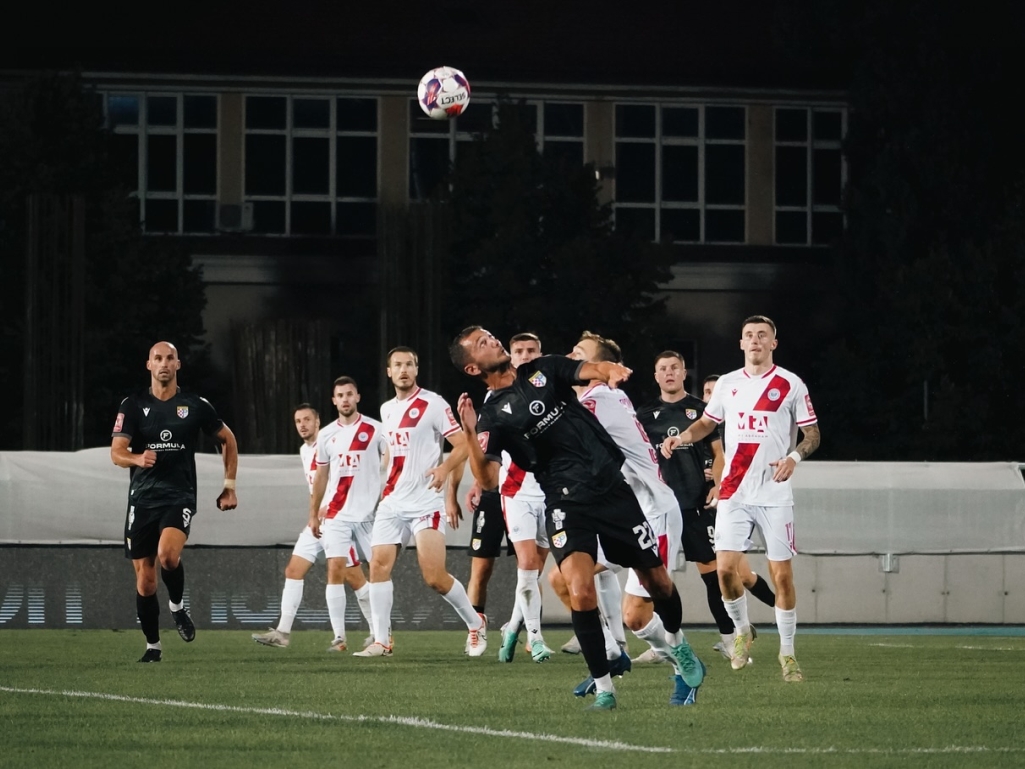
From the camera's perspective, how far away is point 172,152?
41.0 m

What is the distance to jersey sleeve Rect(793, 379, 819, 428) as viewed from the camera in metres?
11.7

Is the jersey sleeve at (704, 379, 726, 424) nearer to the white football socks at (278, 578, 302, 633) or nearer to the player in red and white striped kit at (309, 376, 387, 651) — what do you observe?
the player in red and white striped kit at (309, 376, 387, 651)

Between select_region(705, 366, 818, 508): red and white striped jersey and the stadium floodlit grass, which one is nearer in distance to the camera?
the stadium floodlit grass

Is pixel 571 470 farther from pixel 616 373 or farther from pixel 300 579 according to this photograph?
pixel 300 579

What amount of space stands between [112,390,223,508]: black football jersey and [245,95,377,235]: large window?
27571 millimetres

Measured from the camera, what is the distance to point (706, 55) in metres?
42.7

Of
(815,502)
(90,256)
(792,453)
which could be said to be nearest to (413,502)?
(792,453)

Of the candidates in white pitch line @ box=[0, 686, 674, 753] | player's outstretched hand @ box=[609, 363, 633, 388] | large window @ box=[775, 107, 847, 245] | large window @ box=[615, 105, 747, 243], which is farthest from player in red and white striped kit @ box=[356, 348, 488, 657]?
large window @ box=[775, 107, 847, 245]

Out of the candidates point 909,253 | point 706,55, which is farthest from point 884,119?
point 706,55

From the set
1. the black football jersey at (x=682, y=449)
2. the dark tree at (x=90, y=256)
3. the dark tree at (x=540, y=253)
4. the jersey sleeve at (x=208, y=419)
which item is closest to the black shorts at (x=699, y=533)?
the black football jersey at (x=682, y=449)

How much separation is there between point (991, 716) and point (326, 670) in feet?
15.7

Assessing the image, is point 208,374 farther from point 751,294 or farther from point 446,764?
point 446,764

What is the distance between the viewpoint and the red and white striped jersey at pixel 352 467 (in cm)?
1517

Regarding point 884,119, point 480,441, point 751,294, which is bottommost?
point 480,441
